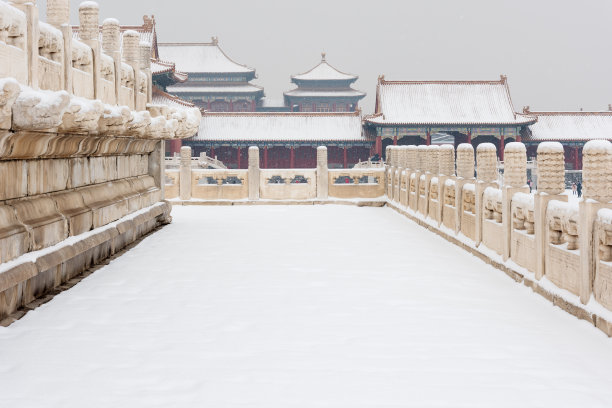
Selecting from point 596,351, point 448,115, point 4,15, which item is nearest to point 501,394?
point 596,351

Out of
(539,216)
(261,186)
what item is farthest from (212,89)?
(539,216)

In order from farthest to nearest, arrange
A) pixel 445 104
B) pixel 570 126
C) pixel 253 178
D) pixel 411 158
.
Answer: pixel 445 104 < pixel 570 126 < pixel 253 178 < pixel 411 158

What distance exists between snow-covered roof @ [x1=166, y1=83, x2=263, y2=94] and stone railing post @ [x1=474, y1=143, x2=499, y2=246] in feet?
138

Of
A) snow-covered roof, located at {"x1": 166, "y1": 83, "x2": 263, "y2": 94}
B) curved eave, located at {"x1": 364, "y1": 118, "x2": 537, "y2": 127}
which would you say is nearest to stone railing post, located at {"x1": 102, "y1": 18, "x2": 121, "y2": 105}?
curved eave, located at {"x1": 364, "y1": 118, "x2": 537, "y2": 127}

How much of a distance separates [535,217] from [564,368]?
90.3 inches

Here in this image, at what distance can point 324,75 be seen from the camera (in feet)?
179

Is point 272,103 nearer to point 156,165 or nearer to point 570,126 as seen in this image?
point 570,126

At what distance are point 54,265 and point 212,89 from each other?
44652 millimetres

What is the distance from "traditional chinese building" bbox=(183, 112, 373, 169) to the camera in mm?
34969

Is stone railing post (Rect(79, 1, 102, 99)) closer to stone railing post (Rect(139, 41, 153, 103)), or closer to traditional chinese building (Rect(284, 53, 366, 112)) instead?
stone railing post (Rect(139, 41, 153, 103))

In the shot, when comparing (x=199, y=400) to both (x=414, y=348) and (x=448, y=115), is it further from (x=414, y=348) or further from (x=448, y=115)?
(x=448, y=115)

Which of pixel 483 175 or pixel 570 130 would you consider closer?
pixel 483 175

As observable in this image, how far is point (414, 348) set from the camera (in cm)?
466

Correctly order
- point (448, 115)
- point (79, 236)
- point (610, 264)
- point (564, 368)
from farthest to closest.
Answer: point (448, 115)
point (79, 236)
point (610, 264)
point (564, 368)
